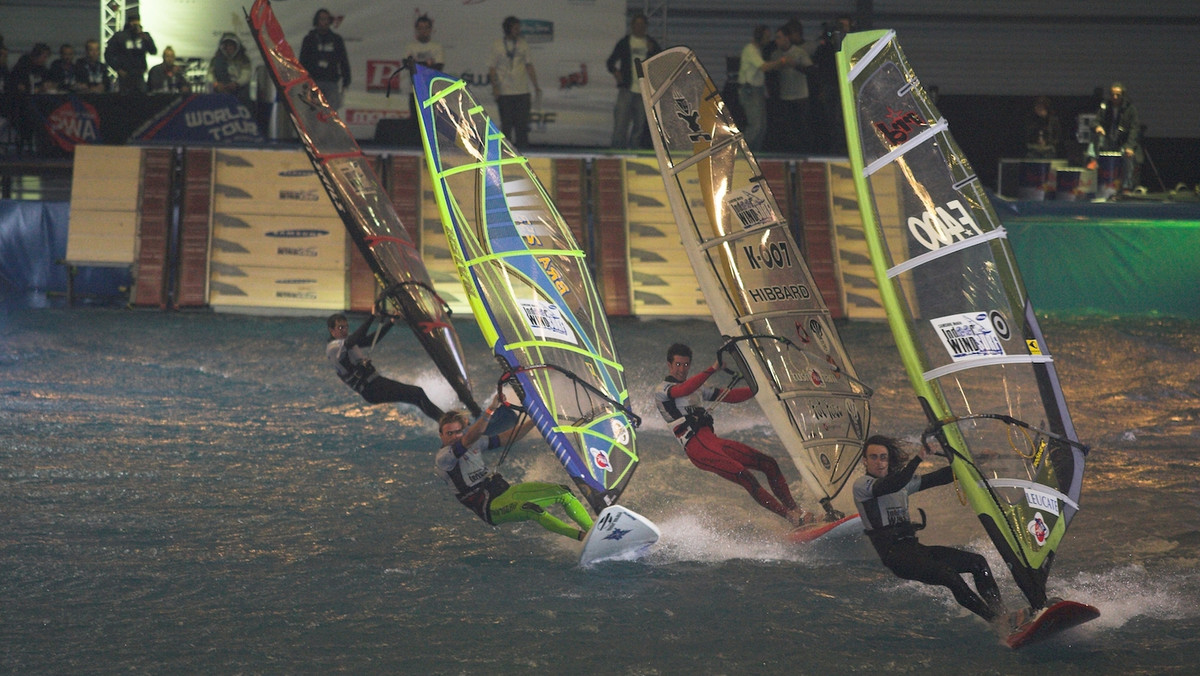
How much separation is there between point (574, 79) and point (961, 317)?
11802 millimetres

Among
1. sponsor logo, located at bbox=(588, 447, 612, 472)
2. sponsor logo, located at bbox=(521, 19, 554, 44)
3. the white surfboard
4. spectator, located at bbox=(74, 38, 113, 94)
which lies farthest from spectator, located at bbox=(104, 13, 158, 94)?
the white surfboard

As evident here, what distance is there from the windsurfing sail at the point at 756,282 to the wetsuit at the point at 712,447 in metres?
0.29

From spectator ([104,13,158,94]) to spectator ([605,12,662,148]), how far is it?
6.48 m

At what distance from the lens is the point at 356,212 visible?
985 cm

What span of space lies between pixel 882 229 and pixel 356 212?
4892mm

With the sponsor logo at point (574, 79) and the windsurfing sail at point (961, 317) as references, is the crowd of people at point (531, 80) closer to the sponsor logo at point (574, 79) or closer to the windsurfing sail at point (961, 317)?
the sponsor logo at point (574, 79)

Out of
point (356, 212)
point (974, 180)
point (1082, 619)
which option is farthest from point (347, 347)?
point (1082, 619)

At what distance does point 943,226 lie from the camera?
21.8 ft

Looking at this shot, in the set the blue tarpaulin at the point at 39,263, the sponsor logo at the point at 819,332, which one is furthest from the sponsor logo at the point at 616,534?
the blue tarpaulin at the point at 39,263

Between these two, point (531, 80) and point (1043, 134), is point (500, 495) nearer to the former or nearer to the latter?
point (531, 80)

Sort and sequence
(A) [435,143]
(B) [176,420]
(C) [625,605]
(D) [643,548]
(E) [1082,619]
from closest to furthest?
(E) [1082,619] < (C) [625,605] < (D) [643,548] < (A) [435,143] < (B) [176,420]

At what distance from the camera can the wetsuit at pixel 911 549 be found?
18.4ft

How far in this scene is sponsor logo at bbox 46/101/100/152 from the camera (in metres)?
15.8

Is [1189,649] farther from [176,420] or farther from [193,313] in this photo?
[193,313]
